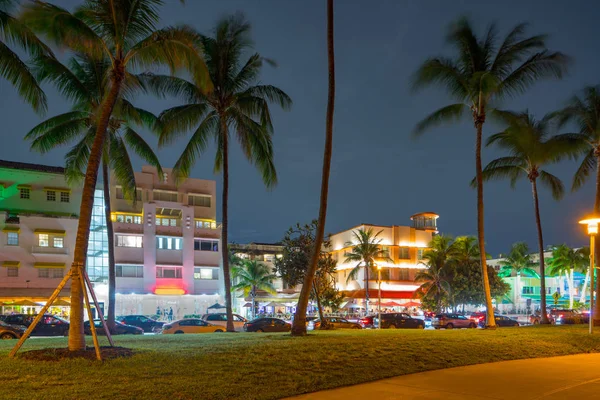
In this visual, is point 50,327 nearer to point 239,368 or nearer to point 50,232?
point 50,232

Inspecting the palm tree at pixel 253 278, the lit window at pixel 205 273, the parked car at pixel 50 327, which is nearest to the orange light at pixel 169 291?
the lit window at pixel 205 273

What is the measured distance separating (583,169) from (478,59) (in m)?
11.3

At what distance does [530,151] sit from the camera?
102ft

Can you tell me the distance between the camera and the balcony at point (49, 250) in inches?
2047

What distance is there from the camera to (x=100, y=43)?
567 inches

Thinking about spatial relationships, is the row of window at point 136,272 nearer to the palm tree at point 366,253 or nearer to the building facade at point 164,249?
the building facade at point 164,249

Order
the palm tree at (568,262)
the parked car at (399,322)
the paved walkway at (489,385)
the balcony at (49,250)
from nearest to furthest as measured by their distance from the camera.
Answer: the paved walkway at (489,385), the parked car at (399,322), the balcony at (49,250), the palm tree at (568,262)

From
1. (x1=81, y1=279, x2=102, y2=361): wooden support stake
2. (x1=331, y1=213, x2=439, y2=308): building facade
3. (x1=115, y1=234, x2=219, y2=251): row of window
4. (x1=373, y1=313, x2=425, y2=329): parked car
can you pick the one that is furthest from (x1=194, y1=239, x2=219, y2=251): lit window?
(x1=81, y1=279, x2=102, y2=361): wooden support stake

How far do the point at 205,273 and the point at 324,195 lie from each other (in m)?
45.7

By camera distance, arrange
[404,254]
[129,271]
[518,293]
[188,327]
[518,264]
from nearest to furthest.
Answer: [188,327] < [129,271] < [404,254] < [518,293] < [518,264]

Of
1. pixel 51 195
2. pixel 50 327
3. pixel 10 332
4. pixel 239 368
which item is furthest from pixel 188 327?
pixel 51 195

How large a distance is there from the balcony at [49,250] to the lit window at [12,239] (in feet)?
4.79

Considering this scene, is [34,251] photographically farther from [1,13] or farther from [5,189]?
[1,13]

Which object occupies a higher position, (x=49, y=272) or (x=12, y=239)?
(x=12, y=239)
